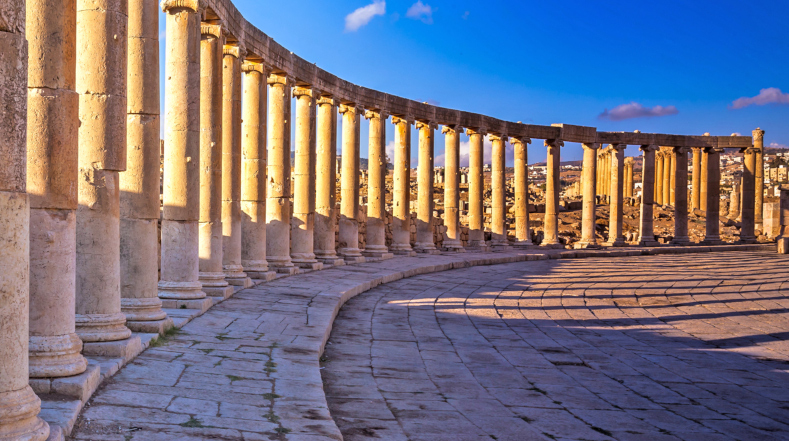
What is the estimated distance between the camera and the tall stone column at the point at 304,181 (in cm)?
2150

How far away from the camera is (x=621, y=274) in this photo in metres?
25.9

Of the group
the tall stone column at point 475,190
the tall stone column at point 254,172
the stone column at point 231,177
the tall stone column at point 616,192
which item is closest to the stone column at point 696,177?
the tall stone column at point 616,192

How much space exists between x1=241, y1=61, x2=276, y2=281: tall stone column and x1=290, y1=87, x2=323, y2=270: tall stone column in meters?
3.35

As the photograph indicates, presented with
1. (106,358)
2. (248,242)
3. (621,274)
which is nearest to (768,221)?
(621,274)

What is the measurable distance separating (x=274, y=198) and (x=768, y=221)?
41.2 meters

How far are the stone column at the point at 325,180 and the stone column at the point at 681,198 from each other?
903 inches

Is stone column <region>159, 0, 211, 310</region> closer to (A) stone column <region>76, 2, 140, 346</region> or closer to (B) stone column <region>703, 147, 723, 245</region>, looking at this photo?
(A) stone column <region>76, 2, 140, 346</region>

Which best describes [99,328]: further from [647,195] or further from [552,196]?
[647,195]

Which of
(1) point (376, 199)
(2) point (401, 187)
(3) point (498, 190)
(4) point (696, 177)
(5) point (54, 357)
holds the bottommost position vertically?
(5) point (54, 357)

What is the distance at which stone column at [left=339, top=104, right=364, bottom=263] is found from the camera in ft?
82.9

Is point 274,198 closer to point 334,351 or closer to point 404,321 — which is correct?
point 404,321

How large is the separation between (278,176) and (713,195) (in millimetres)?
28699

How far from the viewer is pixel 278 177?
1984 cm

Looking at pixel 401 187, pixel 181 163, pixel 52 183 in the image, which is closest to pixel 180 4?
pixel 181 163
